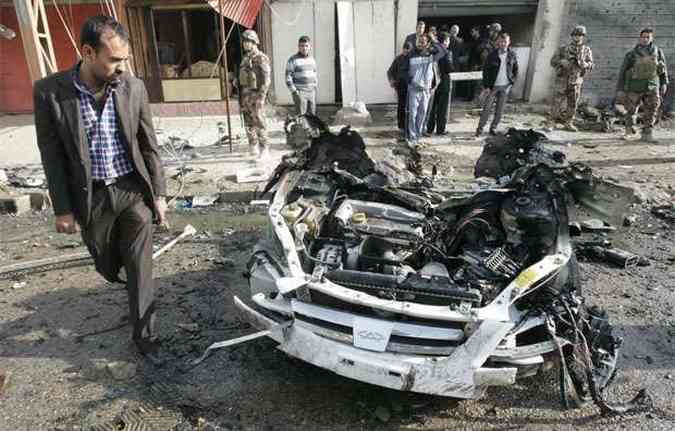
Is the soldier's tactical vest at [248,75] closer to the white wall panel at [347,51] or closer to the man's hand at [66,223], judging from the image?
the white wall panel at [347,51]

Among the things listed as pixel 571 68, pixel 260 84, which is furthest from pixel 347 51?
pixel 571 68

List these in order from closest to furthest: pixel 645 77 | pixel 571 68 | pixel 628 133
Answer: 1. pixel 645 77
2. pixel 571 68
3. pixel 628 133

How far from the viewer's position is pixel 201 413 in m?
2.78

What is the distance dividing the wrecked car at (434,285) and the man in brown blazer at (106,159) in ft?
2.56

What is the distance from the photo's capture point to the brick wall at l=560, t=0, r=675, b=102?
11039mm

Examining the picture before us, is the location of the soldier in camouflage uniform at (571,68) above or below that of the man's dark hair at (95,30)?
below

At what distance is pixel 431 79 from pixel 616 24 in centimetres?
604

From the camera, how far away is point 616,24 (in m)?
11.1

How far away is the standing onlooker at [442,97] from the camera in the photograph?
28.7ft

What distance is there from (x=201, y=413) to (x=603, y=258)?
391 cm

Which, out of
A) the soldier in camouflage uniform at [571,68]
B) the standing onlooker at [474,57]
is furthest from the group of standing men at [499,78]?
the standing onlooker at [474,57]

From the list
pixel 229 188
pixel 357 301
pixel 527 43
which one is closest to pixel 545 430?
pixel 357 301

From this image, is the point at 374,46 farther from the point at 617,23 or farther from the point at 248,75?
the point at 617,23

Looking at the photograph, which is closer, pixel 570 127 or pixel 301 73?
pixel 301 73
